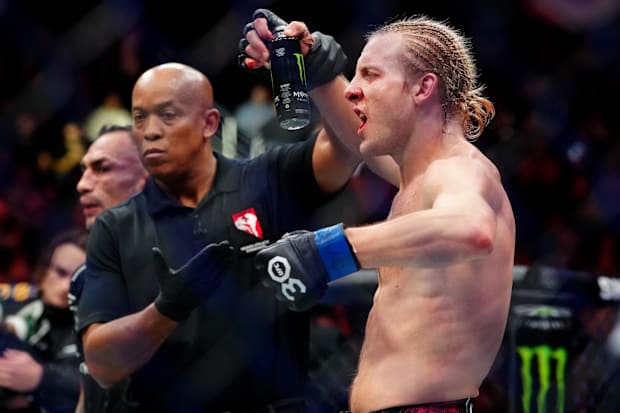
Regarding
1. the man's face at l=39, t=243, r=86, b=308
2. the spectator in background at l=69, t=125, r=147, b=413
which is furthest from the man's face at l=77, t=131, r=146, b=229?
the man's face at l=39, t=243, r=86, b=308

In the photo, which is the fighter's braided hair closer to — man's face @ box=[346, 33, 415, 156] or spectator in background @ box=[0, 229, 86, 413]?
Answer: man's face @ box=[346, 33, 415, 156]

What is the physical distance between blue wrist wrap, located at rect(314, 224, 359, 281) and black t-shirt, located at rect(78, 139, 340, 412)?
2.29 feet

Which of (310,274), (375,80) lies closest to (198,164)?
(375,80)

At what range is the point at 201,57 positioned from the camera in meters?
3.89

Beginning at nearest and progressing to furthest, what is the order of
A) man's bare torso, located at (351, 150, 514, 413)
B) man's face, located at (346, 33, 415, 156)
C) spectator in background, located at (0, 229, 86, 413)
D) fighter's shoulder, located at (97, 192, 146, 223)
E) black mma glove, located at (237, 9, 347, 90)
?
man's bare torso, located at (351, 150, 514, 413) < man's face, located at (346, 33, 415, 156) < black mma glove, located at (237, 9, 347, 90) < fighter's shoulder, located at (97, 192, 146, 223) < spectator in background, located at (0, 229, 86, 413)

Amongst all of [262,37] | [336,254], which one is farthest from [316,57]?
[336,254]

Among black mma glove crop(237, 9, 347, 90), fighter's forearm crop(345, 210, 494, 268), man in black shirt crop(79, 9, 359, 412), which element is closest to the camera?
fighter's forearm crop(345, 210, 494, 268)

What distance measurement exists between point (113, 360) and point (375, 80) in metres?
0.83

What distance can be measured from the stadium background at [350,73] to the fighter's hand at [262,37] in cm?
172

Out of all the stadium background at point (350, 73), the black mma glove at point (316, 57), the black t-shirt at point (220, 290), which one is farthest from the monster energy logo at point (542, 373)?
the stadium background at point (350, 73)

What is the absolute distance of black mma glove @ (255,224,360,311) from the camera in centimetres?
136

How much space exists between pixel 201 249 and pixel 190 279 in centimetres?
26

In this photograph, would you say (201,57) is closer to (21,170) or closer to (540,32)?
(21,170)

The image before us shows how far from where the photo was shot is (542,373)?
85.0 inches
